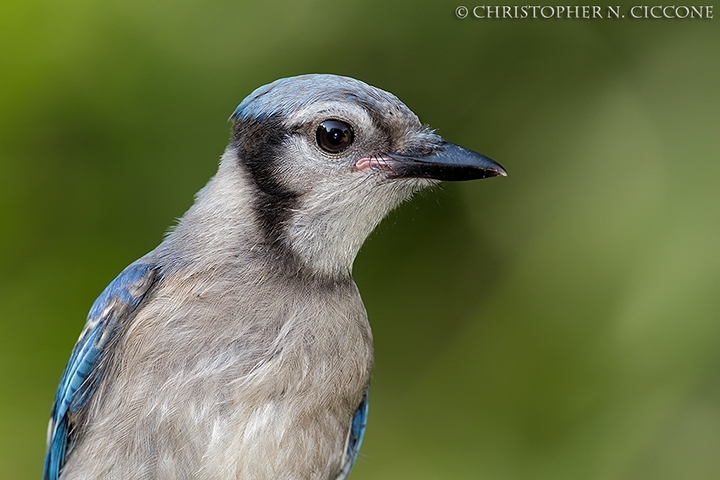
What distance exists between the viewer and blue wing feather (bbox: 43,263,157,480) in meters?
2.71

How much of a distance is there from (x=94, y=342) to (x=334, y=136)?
0.94 meters

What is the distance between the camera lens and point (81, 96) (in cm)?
367

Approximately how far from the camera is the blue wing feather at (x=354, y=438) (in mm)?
3068

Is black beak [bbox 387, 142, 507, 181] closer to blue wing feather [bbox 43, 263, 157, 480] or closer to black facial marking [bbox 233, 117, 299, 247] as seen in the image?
black facial marking [bbox 233, 117, 299, 247]

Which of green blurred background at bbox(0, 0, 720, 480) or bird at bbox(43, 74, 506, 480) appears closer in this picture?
bird at bbox(43, 74, 506, 480)

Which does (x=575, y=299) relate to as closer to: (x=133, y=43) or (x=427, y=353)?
(x=427, y=353)

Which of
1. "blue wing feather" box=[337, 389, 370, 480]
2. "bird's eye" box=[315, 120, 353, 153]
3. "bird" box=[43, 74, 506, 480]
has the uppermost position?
"bird's eye" box=[315, 120, 353, 153]

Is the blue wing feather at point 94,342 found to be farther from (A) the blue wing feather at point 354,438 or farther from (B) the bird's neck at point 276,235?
(A) the blue wing feather at point 354,438

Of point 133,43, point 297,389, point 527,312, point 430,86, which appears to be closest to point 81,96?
point 133,43

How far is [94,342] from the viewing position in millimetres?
2736

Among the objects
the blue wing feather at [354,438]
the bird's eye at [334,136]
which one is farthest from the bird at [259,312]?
the blue wing feather at [354,438]

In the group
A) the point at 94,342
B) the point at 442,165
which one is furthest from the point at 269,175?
the point at 94,342

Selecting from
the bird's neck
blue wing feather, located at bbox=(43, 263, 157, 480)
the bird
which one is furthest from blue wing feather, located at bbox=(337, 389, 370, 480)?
blue wing feather, located at bbox=(43, 263, 157, 480)

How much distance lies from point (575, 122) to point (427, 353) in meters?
1.19
